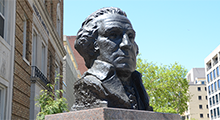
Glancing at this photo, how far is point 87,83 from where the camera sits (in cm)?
439

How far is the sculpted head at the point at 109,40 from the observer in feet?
15.0

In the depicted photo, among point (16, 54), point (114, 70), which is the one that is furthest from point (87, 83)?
point (16, 54)

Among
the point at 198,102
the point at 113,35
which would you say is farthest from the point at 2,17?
the point at 198,102

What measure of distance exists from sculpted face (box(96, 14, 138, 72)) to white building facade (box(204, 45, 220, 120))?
206 feet

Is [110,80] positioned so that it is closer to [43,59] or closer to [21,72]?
[21,72]

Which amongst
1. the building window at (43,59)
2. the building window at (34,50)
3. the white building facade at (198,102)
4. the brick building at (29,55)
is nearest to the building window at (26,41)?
the brick building at (29,55)

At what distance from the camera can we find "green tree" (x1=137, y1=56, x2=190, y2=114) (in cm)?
3070

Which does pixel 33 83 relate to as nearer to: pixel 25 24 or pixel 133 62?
pixel 25 24

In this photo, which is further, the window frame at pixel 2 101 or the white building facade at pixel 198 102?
the white building facade at pixel 198 102

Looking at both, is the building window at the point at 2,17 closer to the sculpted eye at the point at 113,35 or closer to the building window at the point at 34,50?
the building window at the point at 34,50

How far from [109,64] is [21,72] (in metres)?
9.80

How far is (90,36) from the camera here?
188 inches

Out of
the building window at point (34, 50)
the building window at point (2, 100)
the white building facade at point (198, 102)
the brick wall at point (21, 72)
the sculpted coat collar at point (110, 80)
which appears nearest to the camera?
the sculpted coat collar at point (110, 80)

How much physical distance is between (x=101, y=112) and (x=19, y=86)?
10.1 meters
